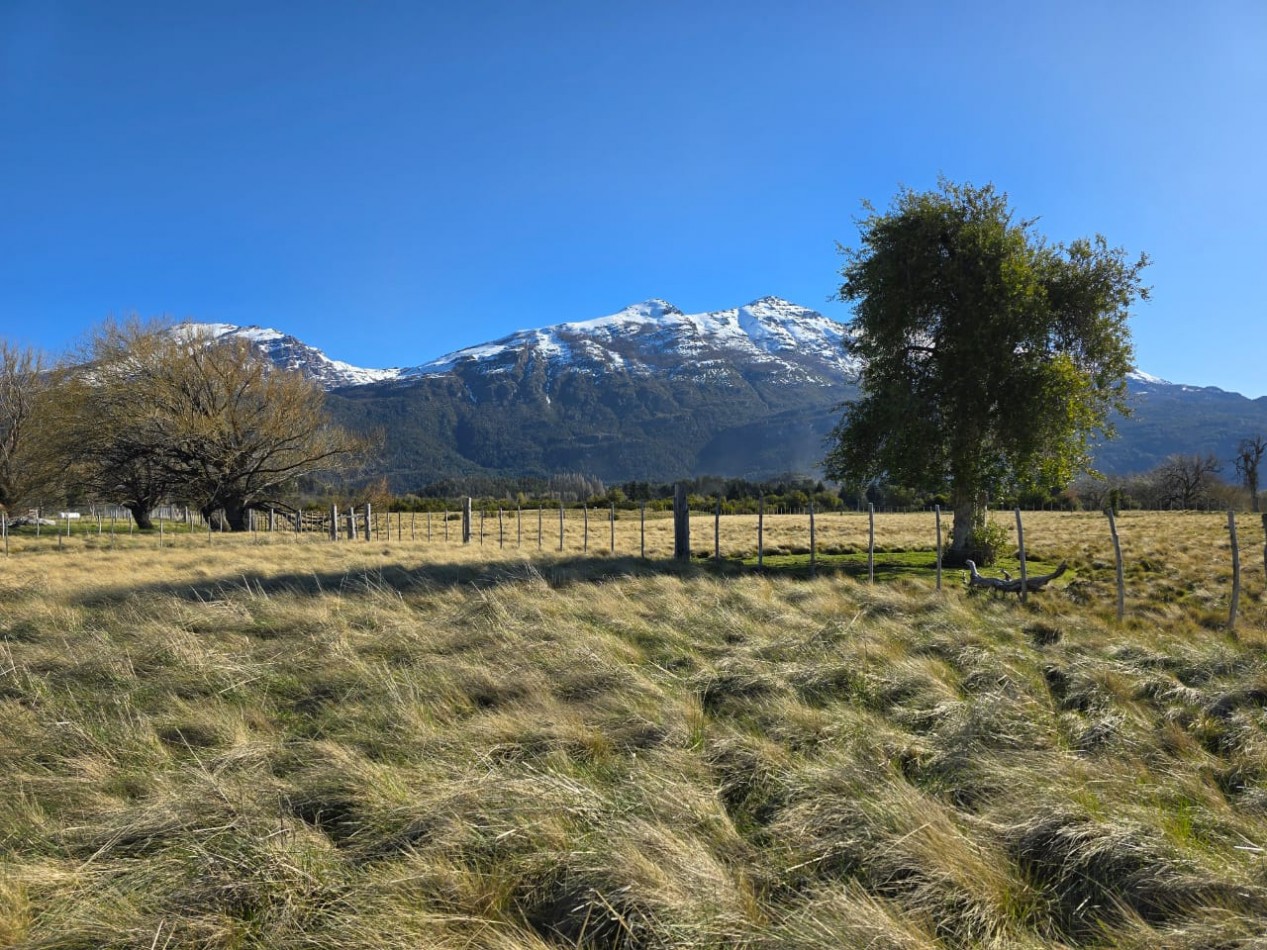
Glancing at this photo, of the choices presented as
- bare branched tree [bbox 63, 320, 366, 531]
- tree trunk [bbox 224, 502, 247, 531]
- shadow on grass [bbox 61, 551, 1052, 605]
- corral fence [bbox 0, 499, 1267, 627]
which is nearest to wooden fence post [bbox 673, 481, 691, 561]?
corral fence [bbox 0, 499, 1267, 627]

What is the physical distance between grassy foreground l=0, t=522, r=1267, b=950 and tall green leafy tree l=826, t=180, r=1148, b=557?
10297 mm

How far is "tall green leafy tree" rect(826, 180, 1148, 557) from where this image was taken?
18250mm

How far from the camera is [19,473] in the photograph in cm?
3719

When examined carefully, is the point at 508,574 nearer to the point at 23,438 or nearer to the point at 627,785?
the point at 627,785

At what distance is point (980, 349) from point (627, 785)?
16.7 metres

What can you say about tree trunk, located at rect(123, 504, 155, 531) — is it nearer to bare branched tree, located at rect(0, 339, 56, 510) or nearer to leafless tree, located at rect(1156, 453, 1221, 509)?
bare branched tree, located at rect(0, 339, 56, 510)

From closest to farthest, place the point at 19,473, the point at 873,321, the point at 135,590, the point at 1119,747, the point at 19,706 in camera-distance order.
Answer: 1. the point at 1119,747
2. the point at 19,706
3. the point at 135,590
4. the point at 873,321
5. the point at 19,473

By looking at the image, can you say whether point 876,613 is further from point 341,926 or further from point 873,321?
point 873,321

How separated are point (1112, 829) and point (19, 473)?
46082 millimetres

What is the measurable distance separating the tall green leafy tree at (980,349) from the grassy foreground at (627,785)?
10.3 m

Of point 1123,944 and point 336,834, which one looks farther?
point 336,834

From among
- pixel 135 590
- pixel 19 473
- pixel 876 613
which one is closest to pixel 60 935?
pixel 876 613

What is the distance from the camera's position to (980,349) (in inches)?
715

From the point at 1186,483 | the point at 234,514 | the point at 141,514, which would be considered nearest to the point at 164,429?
the point at 234,514
